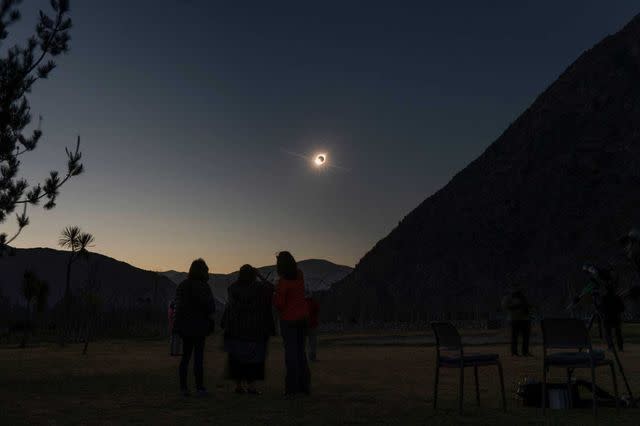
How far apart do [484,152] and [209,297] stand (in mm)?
98792

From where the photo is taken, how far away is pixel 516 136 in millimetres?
101188

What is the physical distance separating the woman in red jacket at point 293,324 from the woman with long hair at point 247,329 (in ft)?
1.12

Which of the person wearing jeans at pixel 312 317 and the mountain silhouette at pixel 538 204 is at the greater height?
the mountain silhouette at pixel 538 204

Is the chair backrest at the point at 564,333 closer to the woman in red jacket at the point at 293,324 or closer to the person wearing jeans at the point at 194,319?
the woman in red jacket at the point at 293,324

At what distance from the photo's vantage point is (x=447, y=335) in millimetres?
7922

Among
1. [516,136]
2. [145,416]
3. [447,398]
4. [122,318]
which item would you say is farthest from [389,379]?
[516,136]

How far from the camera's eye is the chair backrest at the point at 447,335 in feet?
25.7

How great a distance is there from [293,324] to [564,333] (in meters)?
3.79

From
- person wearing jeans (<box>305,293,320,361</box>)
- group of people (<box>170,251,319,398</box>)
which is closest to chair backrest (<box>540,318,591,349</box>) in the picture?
group of people (<box>170,251,319,398</box>)

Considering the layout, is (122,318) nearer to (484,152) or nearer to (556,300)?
(556,300)

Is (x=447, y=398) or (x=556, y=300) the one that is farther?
(x=556, y=300)

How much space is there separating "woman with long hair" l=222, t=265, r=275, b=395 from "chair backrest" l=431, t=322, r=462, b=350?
2.92 metres

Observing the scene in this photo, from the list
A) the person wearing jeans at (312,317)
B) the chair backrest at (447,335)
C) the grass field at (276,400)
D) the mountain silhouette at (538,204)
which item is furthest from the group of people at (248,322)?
the mountain silhouette at (538,204)

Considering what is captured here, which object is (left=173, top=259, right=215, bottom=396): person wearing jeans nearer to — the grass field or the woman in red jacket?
the grass field
